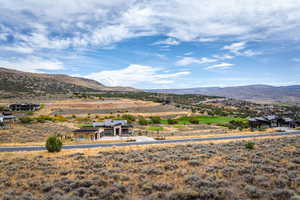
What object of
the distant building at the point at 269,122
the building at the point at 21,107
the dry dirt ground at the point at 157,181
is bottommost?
the distant building at the point at 269,122

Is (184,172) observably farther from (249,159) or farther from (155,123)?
(155,123)

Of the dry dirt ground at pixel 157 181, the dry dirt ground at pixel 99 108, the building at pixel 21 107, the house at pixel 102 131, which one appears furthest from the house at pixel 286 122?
the building at pixel 21 107

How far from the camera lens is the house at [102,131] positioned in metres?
37.0

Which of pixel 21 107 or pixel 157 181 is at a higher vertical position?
pixel 157 181

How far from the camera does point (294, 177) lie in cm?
1124

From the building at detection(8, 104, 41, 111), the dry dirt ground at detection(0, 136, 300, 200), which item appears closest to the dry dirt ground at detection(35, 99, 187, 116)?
the building at detection(8, 104, 41, 111)

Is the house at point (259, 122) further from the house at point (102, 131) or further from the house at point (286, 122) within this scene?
the house at point (102, 131)

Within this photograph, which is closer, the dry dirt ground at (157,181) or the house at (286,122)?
the dry dirt ground at (157,181)

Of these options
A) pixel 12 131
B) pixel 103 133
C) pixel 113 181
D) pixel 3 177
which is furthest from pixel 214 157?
pixel 12 131

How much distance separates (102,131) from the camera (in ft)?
143

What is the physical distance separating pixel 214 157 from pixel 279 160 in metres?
4.78

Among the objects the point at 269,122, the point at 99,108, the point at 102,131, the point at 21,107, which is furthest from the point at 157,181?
the point at 21,107

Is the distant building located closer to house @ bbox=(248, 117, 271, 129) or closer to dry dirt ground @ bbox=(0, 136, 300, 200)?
house @ bbox=(248, 117, 271, 129)

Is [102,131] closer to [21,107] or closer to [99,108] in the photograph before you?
[99,108]
